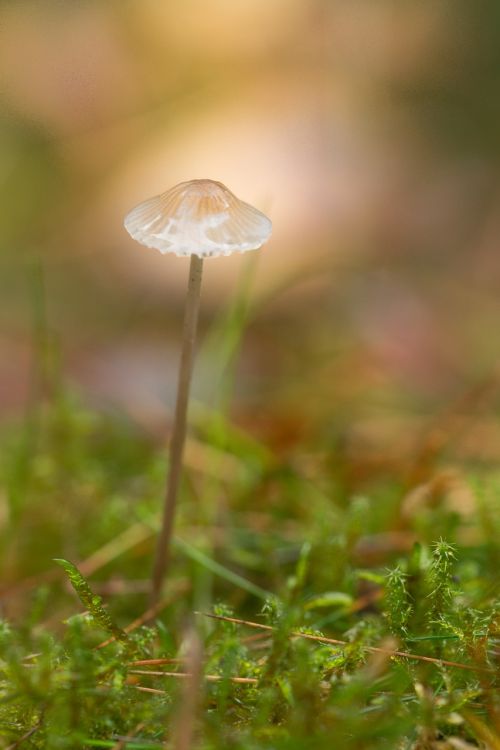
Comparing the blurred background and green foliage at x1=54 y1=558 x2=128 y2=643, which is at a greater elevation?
the blurred background

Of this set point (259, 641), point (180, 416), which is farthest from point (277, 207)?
point (259, 641)

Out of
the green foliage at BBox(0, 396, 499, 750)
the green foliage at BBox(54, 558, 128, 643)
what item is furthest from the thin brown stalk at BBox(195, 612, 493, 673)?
the green foliage at BBox(54, 558, 128, 643)

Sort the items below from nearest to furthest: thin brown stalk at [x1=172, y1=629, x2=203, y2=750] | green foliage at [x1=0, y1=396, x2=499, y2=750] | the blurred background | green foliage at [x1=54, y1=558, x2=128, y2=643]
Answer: thin brown stalk at [x1=172, y1=629, x2=203, y2=750] < green foliage at [x1=0, y1=396, x2=499, y2=750] < green foliage at [x1=54, y1=558, x2=128, y2=643] < the blurred background

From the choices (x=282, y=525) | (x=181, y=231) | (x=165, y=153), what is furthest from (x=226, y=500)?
(x=165, y=153)

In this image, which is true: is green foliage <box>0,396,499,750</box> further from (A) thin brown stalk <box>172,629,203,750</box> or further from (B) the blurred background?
(B) the blurred background

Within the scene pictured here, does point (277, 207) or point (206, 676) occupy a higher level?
point (277, 207)

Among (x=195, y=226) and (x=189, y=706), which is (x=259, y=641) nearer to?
(x=189, y=706)
